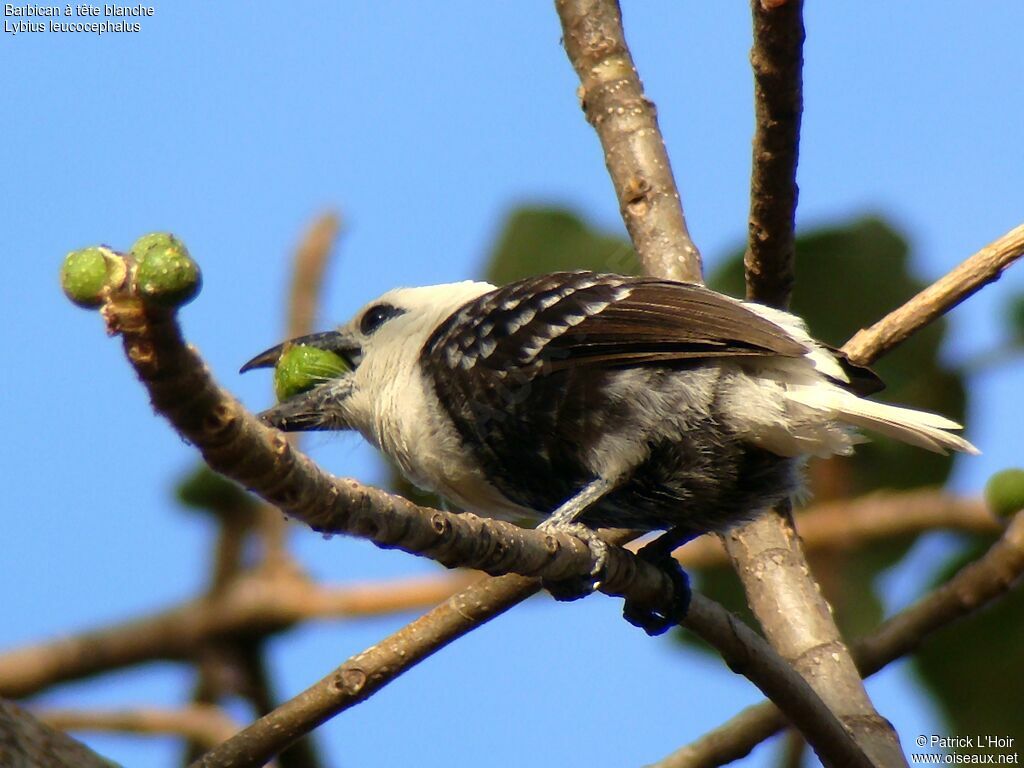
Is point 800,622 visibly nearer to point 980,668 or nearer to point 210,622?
point 980,668

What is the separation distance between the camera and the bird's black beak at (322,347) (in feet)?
18.4

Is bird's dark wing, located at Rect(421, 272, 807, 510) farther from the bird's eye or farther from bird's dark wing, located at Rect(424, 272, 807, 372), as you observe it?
the bird's eye

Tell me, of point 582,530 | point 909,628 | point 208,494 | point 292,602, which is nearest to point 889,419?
point 909,628

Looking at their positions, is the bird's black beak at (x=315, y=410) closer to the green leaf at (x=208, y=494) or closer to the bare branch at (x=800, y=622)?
the bare branch at (x=800, y=622)

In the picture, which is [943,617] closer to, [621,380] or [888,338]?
[888,338]

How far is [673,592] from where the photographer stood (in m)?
4.39

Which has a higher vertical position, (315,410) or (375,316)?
(375,316)

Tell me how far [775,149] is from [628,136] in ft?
4.84

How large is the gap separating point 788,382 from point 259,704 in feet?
12.2

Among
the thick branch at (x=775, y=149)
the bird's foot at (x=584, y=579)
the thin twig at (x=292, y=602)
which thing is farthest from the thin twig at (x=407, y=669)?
the thin twig at (x=292, y=602)

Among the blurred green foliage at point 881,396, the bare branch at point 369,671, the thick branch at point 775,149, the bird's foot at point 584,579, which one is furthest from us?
the blurred green foliage at point 881,396

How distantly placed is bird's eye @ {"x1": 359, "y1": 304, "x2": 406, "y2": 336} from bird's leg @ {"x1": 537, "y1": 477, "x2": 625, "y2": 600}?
4.70 feet

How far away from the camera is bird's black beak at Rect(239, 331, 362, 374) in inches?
221

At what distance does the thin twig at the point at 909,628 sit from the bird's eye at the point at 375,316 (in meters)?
2.25
